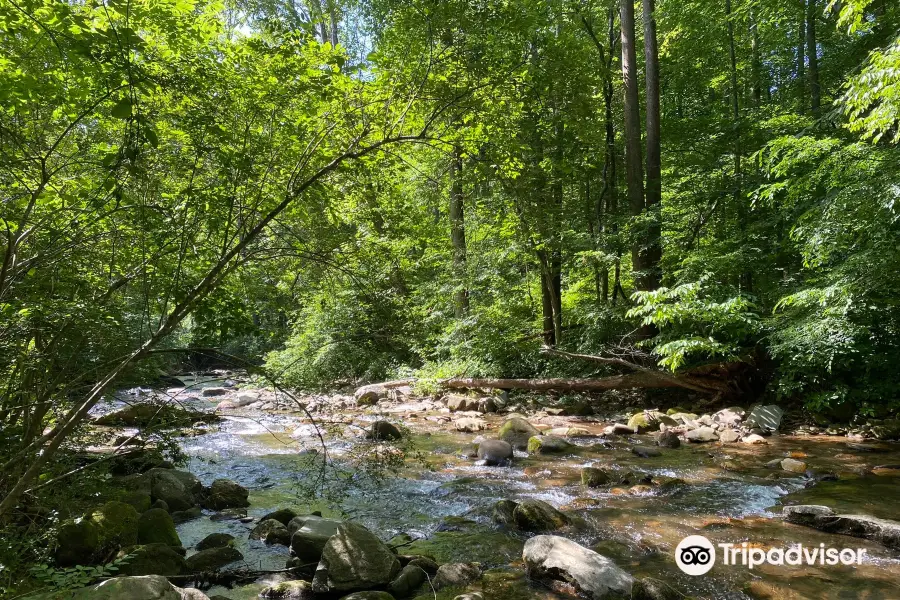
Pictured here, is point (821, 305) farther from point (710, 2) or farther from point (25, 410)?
point (710, 2)

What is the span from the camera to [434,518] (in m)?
5.66

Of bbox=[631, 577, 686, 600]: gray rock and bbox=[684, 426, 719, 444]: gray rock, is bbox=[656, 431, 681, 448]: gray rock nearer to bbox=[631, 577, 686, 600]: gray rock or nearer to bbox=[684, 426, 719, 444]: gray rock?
bbox=[684, 426, 719, 444]: gray rock

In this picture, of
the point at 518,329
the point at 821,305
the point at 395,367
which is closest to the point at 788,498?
the point at 821,305

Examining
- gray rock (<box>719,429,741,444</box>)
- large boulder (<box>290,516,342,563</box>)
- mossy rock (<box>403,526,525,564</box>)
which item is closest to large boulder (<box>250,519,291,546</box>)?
large boulder (<box>290,516,342,563</box>)

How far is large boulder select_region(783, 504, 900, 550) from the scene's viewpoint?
14.8 feet

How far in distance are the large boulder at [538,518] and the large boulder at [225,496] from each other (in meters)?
3.26

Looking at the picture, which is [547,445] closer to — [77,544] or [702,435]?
[702,435]

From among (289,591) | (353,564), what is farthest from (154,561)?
(353,564)

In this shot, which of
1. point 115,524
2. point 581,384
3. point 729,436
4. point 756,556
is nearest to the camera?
point 115,524

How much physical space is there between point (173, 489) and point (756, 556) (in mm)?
5960

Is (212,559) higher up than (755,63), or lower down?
lower down

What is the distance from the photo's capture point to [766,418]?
8.80m

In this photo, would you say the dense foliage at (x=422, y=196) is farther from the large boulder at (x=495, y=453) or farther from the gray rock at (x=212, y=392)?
the gray rock at (x=212, y=392)

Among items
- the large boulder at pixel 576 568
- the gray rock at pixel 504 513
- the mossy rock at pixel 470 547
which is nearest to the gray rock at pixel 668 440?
the gray rock at pixel 504 513
